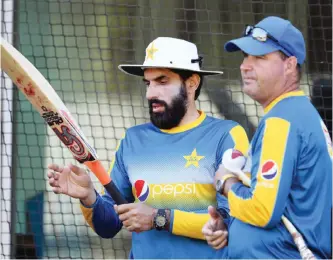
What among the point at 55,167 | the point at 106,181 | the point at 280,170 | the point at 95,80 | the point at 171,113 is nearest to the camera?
the point at 280,170

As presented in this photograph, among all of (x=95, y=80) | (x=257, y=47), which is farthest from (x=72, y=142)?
(x=95, y=80)

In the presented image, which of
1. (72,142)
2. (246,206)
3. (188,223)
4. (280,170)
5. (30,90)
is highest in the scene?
(30,90)

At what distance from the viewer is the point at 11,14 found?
21.2 ft

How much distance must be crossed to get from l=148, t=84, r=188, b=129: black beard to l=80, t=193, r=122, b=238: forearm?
1.30ft

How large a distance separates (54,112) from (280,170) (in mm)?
1064

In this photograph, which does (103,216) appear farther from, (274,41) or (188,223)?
(274,41)

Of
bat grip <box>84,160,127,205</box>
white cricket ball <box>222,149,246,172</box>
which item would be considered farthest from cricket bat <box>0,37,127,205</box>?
white cricket ball <box>222,149,246,172</box>

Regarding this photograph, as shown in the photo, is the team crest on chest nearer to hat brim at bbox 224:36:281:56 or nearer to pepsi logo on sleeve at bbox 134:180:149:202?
pepsi logo on sleeve at bbox 134:180:149:202

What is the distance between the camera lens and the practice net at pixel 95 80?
6.41 m

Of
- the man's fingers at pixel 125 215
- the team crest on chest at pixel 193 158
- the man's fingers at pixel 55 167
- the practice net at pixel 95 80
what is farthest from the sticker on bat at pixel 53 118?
the practice net at pixel 95 80

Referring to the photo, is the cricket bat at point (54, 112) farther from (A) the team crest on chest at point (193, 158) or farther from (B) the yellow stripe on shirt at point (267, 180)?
(B) the yellow stripe on shirt at point (267, 180)

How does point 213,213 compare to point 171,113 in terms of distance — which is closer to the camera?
point 213,213

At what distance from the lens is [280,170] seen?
362 cm

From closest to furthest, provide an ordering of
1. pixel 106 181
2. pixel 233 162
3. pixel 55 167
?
pixel 233 162
pixel 55 167
pixel 106 181
